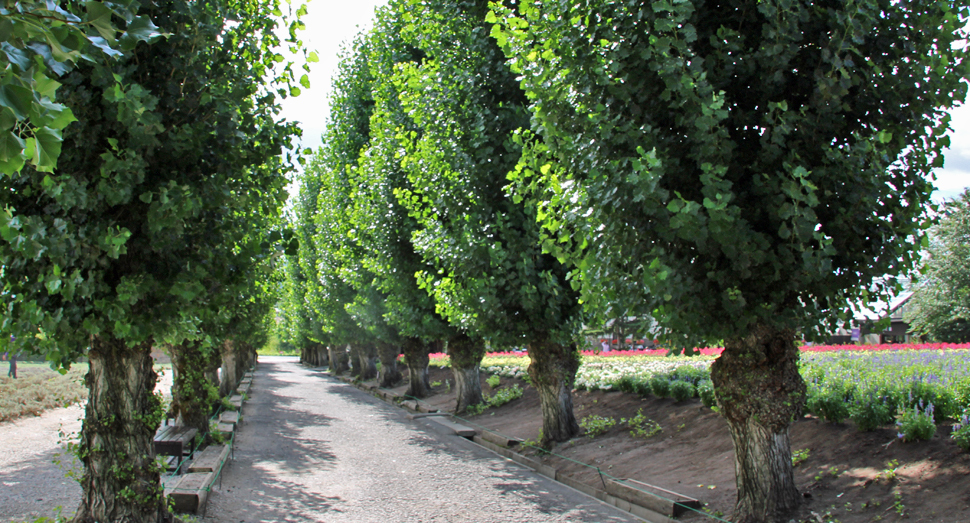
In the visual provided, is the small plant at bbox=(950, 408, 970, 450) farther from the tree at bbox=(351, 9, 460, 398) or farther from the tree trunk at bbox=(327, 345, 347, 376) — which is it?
the tree trunk at bbox=(327, 345, 347, 376)

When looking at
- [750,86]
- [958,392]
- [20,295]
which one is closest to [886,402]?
[958,392]

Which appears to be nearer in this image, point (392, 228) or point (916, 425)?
point (916, 425)

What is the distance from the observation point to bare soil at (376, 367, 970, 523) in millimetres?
5820

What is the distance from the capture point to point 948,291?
99.9ft

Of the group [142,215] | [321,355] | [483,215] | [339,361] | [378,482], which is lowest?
[321,355]

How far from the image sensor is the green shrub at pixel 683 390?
36.6 feet

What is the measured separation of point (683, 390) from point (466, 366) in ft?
23.9

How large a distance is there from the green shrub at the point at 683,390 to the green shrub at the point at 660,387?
31 centimetres

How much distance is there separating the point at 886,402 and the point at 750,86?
13.6 feet

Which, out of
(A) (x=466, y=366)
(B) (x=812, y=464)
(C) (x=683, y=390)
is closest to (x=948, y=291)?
(A) (x=466, y=366)

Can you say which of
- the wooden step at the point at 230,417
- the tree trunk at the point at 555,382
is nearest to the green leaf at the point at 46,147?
the tree trunk at the point at 555,382

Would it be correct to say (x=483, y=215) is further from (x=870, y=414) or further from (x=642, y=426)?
(x=870, y=414)

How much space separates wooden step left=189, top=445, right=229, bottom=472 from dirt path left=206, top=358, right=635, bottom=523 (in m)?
0.30

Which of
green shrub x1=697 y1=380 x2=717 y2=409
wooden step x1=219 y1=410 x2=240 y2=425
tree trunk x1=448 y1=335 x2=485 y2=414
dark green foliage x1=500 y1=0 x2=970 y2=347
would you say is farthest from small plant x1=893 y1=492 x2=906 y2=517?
wooden step x1=219 y1=410 x2=240 y2=425
